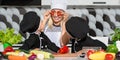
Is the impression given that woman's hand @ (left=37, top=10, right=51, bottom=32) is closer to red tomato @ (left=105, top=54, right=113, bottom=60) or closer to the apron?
the apron

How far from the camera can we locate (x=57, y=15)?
2055 millimetres

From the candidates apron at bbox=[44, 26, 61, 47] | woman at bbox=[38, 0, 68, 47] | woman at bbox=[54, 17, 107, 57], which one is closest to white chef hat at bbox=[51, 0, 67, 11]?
woman at bbox=[38, 0, 68, 47]

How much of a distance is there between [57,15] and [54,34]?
128 millimetres


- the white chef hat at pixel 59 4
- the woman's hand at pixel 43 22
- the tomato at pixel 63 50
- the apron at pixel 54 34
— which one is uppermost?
the white chef hat at pixel 59 4

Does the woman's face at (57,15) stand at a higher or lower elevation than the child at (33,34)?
higher

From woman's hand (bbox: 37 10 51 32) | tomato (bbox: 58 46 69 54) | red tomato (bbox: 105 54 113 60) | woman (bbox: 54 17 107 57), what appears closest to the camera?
red tomato (bbox: 105 54 113 60)

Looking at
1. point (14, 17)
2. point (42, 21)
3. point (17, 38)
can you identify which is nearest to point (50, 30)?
point (42, 21)

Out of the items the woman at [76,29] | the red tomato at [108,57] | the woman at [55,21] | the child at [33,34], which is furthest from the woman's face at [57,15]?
the red tomato at [108,57]

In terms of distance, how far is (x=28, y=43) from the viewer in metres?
2.00

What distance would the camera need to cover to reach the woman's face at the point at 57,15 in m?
2.06

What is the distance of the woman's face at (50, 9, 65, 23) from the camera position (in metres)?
2.06

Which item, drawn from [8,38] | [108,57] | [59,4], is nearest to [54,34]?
[59,4]

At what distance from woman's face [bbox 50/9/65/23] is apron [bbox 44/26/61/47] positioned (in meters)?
0.06

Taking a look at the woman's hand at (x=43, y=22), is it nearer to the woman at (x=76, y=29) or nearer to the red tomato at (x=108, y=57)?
the woman at (x=76, y=29)
